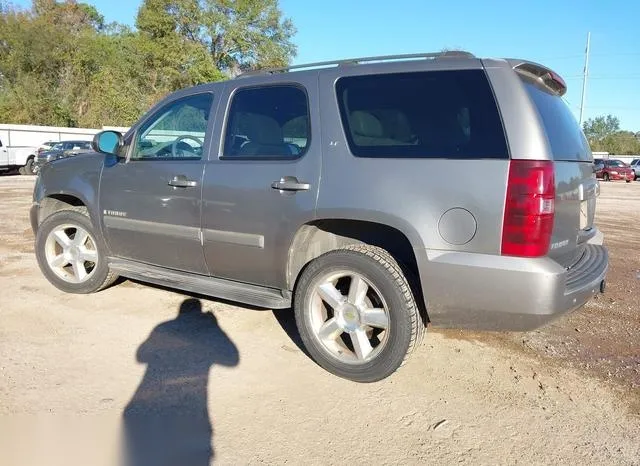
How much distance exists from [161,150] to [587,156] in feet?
10.8

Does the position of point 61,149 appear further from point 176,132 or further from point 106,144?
point 176,132

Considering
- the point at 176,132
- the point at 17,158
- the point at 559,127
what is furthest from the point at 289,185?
the point at 17,158

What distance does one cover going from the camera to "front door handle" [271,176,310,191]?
344 centimetres

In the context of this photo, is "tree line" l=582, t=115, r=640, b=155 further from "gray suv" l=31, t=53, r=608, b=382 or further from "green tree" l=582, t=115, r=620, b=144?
"gray suv" l=31, t=53, r=608, b=382

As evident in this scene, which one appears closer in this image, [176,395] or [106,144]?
[176,395]

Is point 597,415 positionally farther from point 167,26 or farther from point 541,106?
point 167,26


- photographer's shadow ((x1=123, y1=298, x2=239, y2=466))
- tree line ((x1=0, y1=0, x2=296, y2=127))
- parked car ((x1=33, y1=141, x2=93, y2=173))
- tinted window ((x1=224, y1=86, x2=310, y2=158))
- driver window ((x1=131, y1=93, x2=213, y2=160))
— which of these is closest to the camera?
photographer's shadow ((x1=123, y1=298, x2=239, y2=466))

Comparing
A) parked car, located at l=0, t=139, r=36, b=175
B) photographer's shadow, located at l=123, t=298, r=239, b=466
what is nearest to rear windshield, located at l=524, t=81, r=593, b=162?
photographer's shadow, located at l=123, t=298, r=239, b=466

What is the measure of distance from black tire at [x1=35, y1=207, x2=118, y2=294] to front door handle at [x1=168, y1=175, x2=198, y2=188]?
1.18m

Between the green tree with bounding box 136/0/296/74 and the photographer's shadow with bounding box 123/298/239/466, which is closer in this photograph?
the photographer's shadow with bounding box 123/298/239/466

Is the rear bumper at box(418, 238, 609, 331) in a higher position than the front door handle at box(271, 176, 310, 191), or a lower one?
lower

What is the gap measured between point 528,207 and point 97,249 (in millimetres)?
3781

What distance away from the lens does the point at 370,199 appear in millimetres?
3211

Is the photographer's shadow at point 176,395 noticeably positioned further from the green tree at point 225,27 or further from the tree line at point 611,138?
the tree line at point 611,138
